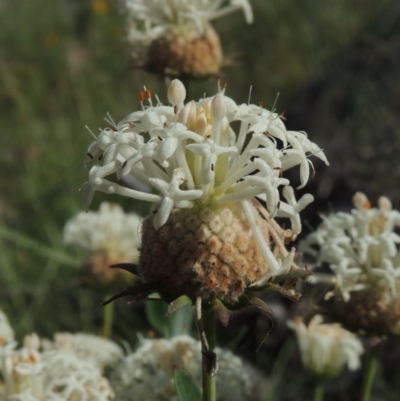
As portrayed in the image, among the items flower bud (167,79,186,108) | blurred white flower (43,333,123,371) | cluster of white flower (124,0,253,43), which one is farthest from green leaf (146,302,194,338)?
cluster of white flower (124,0,253,43)

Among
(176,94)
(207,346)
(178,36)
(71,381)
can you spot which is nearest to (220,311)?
(207,346)

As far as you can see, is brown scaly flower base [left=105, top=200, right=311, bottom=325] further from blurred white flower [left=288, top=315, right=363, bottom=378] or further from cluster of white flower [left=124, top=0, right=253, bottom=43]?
cluster of white flower [left=124, top=0, right=253, bottom=43]

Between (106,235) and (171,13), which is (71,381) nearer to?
(106,235)

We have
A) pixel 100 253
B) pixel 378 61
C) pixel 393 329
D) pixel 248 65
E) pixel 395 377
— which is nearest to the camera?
pixel 393 329

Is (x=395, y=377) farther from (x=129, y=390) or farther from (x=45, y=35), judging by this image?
(x=45, y=35)

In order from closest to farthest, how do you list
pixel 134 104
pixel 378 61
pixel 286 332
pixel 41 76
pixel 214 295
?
1. pixel 214 295
2. pixel 286 332
3. pixel 378 61
4. pixel 134 104
5. pixel 41 76

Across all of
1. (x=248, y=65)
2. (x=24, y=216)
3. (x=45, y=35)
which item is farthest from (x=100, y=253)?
(x=45, y=35)
